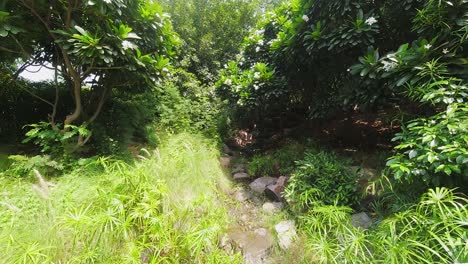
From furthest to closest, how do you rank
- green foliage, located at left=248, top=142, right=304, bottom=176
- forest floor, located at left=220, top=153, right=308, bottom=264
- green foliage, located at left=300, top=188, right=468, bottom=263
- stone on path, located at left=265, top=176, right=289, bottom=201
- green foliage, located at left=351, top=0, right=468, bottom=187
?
green foliage, located at left=248, top=142, right=304, bottom=176 → stone on path, located at left=265, top=176, right=289, bottom=201 → forest floor, located at left=220, top=153, right=308, bottom=264 → green foliage, located at left=351, top=0, right=468, bottom=187 → green foliage, located at left=300, top=188, right=468, bottom=263

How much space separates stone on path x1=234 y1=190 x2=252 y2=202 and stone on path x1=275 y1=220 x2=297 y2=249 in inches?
34.2

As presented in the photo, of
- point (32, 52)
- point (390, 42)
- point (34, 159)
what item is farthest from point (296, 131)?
point (32, 52)

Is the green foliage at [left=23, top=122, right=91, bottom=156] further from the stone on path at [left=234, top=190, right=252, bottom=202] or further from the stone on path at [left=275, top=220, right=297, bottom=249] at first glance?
the stone on path at [left=275, top=220, right=297, bottom=249]

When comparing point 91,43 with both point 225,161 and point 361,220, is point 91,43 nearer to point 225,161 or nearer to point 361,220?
point 225,161

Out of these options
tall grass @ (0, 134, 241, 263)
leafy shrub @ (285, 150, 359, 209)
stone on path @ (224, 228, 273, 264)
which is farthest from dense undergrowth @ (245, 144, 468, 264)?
tall grass @ (0, 134, 241, 263)

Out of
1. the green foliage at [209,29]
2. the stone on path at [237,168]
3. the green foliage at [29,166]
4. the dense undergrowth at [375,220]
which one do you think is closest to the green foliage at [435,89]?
the dense undergrowth at [375,220]

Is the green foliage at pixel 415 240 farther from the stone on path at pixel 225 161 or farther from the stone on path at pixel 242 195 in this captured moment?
the stone on path at pixel 225 161

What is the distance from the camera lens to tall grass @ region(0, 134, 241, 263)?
4.83 feet

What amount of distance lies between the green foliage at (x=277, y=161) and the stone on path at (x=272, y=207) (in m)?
0.71

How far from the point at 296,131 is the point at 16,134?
16.2 feet

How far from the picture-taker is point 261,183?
3639 millimetres

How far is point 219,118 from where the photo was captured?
5.48 metres

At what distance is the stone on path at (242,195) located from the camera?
11.0 ft

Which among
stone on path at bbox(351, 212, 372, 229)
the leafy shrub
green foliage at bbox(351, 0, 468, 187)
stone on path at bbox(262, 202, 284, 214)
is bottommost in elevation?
stone on path at bbox(262, 202, 284, 214)
